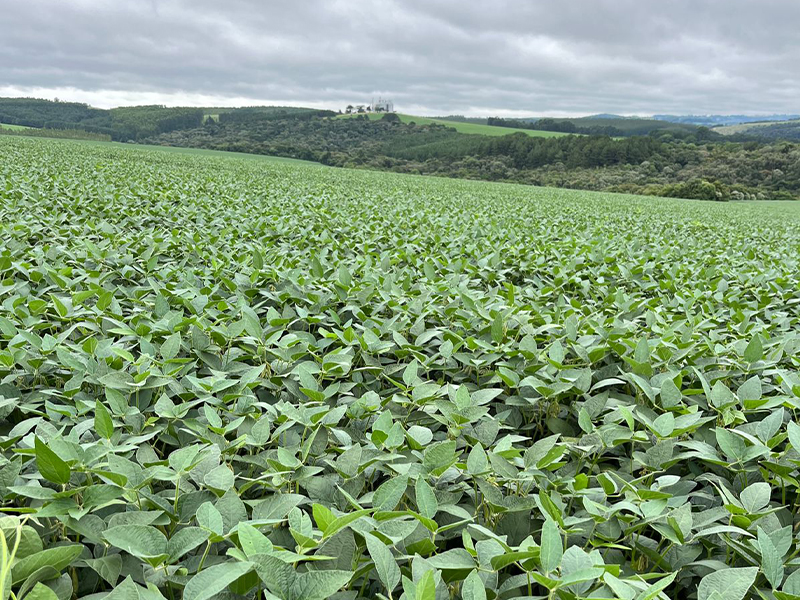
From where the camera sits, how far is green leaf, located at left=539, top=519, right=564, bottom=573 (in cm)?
109

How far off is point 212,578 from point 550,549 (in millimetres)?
692

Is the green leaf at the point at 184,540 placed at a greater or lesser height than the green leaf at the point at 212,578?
lesser

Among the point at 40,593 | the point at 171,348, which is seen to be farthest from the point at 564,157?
the point at 40,593

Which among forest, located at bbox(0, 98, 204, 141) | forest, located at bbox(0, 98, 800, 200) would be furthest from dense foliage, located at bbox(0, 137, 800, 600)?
forest, located at bbox(0, 98, 204, 141)

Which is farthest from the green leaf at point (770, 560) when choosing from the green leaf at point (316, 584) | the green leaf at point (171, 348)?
the green leaf at point (171, 348)

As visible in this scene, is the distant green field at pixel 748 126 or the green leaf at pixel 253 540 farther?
the distant green field at pixel 748 126

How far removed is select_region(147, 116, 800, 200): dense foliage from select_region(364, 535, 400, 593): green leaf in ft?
172

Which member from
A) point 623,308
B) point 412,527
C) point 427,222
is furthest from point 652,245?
point 412,527

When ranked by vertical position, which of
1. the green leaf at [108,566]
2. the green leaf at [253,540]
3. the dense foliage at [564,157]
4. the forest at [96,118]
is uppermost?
the forest at [96,118]

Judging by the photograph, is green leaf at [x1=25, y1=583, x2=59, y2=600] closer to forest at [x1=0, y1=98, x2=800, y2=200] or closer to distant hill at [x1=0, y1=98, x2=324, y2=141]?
forest at [x1=0, y1=98, x2=800, y2=200]

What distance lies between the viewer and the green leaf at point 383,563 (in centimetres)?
103

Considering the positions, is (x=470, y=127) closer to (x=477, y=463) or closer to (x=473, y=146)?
(x=473, y=146)

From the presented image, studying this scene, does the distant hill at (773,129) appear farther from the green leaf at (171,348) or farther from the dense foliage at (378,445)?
the green leaf at (171,348)

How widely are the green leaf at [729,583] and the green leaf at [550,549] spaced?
0.31 m
